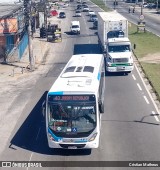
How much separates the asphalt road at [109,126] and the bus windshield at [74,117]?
1296 mm

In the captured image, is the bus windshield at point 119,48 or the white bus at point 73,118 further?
the bus windshield at point 119,48

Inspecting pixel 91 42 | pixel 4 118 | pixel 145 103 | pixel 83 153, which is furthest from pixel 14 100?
pixel 91 42

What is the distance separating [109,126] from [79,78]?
3.83 m

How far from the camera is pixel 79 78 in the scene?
20.4m

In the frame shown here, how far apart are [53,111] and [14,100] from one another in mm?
10974

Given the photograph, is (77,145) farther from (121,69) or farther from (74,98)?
(121,69)

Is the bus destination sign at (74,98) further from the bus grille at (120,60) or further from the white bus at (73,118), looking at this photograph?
the bus grille at (120,60)

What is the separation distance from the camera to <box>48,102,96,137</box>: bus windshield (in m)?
18.2

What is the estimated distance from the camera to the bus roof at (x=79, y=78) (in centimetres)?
1850

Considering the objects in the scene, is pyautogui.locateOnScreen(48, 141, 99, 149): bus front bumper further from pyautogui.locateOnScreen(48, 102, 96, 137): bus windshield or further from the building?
the building

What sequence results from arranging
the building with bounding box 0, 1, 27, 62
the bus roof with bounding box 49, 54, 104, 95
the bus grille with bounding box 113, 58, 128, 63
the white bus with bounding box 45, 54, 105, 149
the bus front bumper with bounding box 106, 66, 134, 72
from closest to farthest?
the white bus with bounding box 45, 54, 105, 149, the bus roof with bounding box 49, 54, 104, 95, the bus grille with bounding box 113, 58, 128, 63, the bus front bumper with bounding box 106, 66, 134, 72, the building with bounding box 0, 1, 27, 62

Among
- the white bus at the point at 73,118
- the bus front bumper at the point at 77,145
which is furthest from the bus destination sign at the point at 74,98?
the bus front bumper at the point at 77,145

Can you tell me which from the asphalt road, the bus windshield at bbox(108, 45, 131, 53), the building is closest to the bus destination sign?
the asphalt road

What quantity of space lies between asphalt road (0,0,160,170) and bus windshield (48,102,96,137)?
1.30 m
